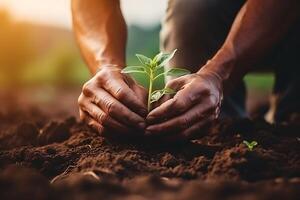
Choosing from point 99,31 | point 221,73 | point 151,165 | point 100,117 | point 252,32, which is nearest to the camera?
point 151,165

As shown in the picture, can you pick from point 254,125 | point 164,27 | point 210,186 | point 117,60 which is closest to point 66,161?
point 117,60

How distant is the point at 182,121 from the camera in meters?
2.07

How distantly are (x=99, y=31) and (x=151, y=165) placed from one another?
3.51 ft

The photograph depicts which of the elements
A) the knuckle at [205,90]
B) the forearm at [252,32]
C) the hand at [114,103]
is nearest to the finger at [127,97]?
the hand at [114,103]

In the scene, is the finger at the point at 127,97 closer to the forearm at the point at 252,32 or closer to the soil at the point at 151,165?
the soil at the point at 151,165

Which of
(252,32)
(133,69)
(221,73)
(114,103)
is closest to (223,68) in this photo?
(221,73)

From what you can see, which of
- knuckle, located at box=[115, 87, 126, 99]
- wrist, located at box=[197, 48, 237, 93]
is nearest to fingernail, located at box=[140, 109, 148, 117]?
knuckle, located at box=[115, 87, 126, 99]

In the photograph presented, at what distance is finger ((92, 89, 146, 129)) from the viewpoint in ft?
6.79

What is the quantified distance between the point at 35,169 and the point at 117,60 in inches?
30.9

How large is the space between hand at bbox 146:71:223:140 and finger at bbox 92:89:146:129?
0.04 m

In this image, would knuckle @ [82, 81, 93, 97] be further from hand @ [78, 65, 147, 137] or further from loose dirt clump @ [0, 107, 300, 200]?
loose dirt clump @ [0, 107, 300, 200]

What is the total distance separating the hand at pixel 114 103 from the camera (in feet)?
6.84

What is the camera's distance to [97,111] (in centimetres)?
221

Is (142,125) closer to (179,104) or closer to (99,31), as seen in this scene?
(179,104)
